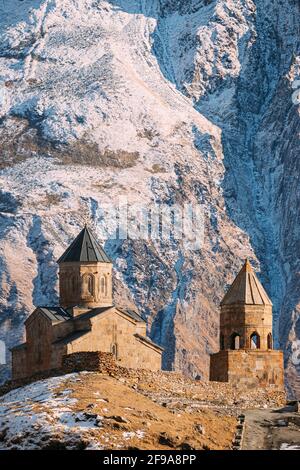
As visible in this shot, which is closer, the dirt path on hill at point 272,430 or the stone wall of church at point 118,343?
the dirt path on hill at point 272,430

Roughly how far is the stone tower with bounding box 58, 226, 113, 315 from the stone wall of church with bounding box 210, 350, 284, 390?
10.1 metres

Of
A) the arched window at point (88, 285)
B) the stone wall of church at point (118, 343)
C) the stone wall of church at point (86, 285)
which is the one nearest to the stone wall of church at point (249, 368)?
the stone wall of church at point (118, 343)

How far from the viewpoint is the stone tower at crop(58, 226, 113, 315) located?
13125 cm

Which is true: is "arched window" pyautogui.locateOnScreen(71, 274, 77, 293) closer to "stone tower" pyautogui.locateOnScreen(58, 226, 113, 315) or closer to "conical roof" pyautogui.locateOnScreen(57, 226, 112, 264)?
"stone tower" pyautogui.locateOnScreen(58, 226, 113, 315)

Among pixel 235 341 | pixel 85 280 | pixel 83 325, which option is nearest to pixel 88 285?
pixel 85 280

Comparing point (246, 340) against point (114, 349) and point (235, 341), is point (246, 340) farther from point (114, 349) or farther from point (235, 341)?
point (114, 349)

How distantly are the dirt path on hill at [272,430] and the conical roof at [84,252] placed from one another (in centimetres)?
2209

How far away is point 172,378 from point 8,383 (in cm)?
951

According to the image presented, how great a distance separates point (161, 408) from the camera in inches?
4055

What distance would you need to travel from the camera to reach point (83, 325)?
12588 cm

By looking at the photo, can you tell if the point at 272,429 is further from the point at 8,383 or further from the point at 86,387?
the point at 8,383

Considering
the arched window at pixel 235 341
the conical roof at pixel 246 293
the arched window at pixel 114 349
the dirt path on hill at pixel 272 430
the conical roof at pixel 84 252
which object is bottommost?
the dirt path on hill at pixel 272 430

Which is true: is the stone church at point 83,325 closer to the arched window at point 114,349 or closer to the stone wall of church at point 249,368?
the arched window at point 114,349

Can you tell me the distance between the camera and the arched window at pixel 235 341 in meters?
126
